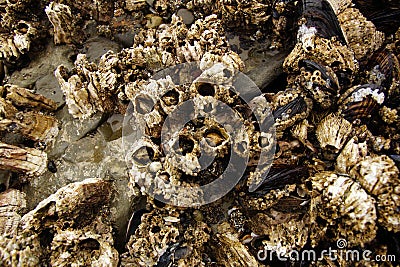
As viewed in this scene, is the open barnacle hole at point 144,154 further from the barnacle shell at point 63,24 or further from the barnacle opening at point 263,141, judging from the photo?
the barnacle shell at point 63,24

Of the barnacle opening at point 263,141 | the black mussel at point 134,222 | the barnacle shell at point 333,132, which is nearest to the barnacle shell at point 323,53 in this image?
the barnacle shell at point 333,132

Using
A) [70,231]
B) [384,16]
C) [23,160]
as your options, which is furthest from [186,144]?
[384,16]

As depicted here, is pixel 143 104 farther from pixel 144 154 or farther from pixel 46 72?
pixel 46 72

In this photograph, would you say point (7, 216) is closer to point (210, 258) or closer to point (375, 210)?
point (210, 258)

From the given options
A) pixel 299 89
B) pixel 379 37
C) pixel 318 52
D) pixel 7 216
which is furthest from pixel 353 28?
pixel 7 216

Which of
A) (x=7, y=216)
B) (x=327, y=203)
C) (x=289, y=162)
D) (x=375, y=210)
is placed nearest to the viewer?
(x=375, y=210)

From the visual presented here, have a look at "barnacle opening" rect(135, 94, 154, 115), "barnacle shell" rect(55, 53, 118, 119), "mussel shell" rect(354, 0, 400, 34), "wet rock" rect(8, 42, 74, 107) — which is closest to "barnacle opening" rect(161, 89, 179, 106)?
"barnacle opening" rect(135, 94, 154, 115)
